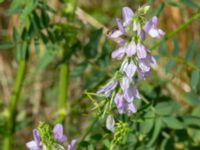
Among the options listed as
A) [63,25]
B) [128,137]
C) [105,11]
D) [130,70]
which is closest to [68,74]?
[63,25]

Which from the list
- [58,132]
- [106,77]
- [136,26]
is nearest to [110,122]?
[58,132]

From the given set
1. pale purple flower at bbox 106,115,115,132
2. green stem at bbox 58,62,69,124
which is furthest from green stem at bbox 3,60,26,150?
pale purple flower at bbox 106,115,115,132

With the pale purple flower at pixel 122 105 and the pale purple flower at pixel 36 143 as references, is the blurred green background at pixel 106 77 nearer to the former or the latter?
the pale purple flower at pixel 122 105

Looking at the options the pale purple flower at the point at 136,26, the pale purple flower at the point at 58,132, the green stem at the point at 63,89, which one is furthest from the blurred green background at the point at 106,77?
the pale purple flower at the point at 58,132

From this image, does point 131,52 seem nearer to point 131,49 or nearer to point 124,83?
point 131,49

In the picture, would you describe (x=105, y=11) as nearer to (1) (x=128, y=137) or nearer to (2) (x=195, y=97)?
(2) (x=195, y=97)

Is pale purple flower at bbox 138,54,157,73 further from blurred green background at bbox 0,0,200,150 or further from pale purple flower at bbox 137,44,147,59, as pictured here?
blurred green background at bbox 0,0,200,150

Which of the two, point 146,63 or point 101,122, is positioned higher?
point 146,63

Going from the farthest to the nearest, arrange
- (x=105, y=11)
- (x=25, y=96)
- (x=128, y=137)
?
(x=105, y=11), (x=25, y=96), (x=128, y=137)
